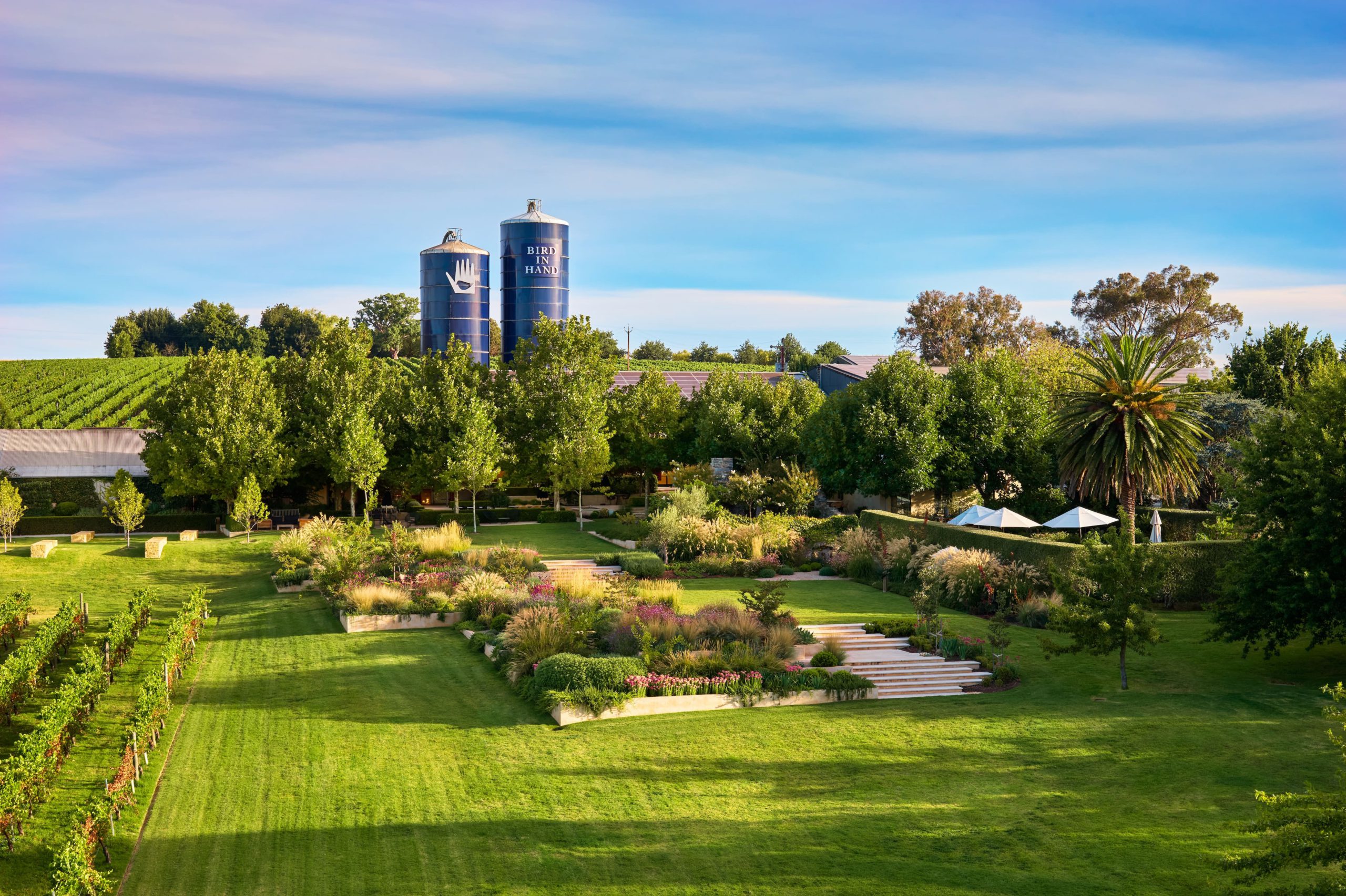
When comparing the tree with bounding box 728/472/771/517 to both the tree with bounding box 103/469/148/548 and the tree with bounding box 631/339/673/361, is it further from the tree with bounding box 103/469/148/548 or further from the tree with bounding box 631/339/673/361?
the tree with bounding box 631/339/673/361

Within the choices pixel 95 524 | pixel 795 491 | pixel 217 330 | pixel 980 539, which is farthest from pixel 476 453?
pixel 217 330

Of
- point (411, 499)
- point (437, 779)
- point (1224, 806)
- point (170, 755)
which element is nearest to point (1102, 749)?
point (1224, 806)

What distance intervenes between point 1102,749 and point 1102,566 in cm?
409

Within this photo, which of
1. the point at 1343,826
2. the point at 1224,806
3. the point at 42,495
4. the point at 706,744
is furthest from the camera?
the point at 42,495

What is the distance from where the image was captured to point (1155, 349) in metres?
28.5

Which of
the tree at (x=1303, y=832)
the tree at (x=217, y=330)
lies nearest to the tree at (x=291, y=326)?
the tree at (x=217, y=330)

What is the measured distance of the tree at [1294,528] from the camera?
18.2 m

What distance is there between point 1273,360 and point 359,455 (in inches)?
1542

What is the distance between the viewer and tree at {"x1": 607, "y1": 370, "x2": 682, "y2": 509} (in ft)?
156

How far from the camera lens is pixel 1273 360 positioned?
4250 centimetres

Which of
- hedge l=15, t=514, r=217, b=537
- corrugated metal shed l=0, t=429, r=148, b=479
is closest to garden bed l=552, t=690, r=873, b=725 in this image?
hedge l=15, t=514, r=217, b=537

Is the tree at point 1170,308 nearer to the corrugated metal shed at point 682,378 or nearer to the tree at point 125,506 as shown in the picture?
the corrugated metal shed at point 682,378

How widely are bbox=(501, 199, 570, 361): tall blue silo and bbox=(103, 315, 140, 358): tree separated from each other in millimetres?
46164

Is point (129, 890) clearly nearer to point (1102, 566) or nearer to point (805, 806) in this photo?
point (805, 806)
